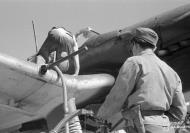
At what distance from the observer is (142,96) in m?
2.93

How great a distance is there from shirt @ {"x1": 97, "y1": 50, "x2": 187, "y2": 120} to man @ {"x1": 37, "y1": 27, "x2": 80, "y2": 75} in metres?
2.08

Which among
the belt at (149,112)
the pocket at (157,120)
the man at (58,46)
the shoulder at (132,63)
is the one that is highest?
the man at (58,46)

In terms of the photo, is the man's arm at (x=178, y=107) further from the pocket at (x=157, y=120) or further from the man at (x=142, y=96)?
the pocket at (x=157, y=120)

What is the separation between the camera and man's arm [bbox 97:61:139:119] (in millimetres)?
2926

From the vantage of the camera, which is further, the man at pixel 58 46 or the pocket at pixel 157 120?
the man at pixel 58 46

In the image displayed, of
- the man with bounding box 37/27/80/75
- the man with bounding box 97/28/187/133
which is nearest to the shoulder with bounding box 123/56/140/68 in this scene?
the man with bounding box 97/28/187/133

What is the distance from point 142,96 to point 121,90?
0.15 m

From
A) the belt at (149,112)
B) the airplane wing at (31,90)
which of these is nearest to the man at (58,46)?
the airplane wing at (31,90)

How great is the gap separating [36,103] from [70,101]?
1.58 ft

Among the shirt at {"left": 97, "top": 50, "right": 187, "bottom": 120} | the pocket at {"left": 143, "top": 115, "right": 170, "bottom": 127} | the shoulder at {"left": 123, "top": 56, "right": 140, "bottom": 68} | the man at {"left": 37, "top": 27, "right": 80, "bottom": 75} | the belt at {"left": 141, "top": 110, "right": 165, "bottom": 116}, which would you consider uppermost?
the man at {"left": 37, "top": 27, "right": 80, "bottom": 75}

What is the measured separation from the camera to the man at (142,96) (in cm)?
289

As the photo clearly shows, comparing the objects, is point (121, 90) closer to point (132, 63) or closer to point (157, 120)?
point (132, 63)

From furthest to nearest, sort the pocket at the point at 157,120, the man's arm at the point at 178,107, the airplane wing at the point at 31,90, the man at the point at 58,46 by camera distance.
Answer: the man at the point at 58,46, the airplane wing at the point at 31,90, the man's arm at the point at 178,107, the pocket at the point at 157,120

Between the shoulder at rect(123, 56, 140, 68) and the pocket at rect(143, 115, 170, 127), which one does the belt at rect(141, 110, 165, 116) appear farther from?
the shoulder at rect(123, 56, 140, 68)
